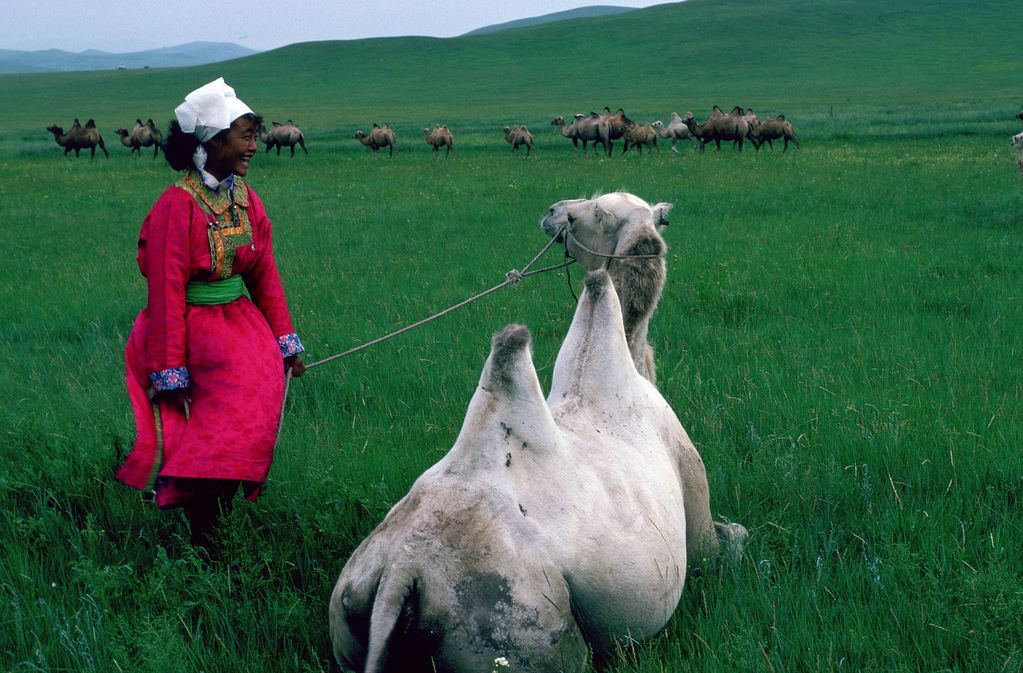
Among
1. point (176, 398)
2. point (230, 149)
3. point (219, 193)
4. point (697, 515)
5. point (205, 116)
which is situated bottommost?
point (697, 515)

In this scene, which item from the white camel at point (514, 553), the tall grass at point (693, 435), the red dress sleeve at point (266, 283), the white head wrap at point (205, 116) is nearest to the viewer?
the white camel at point (514, 553)

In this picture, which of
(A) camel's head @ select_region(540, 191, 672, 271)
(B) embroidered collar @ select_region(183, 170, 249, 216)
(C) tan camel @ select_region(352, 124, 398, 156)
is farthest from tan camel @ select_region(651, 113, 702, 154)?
(B) embroidered collar @ select_region(183, 170, 249, 216)

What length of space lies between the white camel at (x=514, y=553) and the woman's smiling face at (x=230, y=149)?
1.63 meters

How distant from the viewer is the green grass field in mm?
3107

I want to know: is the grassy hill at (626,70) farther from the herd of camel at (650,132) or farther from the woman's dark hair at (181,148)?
the woman's dark hair at (181,148)

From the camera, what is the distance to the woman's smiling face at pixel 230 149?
3.63 meters

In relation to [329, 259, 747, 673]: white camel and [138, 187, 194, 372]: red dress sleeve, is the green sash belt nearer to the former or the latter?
[138, 187, 194, 372]: red dress sleeve

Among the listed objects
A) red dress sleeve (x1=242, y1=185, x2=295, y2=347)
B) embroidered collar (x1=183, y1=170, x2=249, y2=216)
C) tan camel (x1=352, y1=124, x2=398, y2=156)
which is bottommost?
tan camel (x1=352, y1=124, x2=398, y2=156)

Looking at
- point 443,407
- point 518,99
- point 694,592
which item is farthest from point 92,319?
point 518,99

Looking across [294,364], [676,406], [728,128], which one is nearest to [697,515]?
[294,364]

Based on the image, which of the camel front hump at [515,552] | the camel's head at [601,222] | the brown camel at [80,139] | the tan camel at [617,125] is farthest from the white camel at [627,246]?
the brown camel at [80,139]

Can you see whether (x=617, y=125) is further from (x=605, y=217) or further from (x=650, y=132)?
(x=605, y=217)

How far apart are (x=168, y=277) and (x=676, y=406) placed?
3.02 m

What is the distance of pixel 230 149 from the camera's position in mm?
3643
